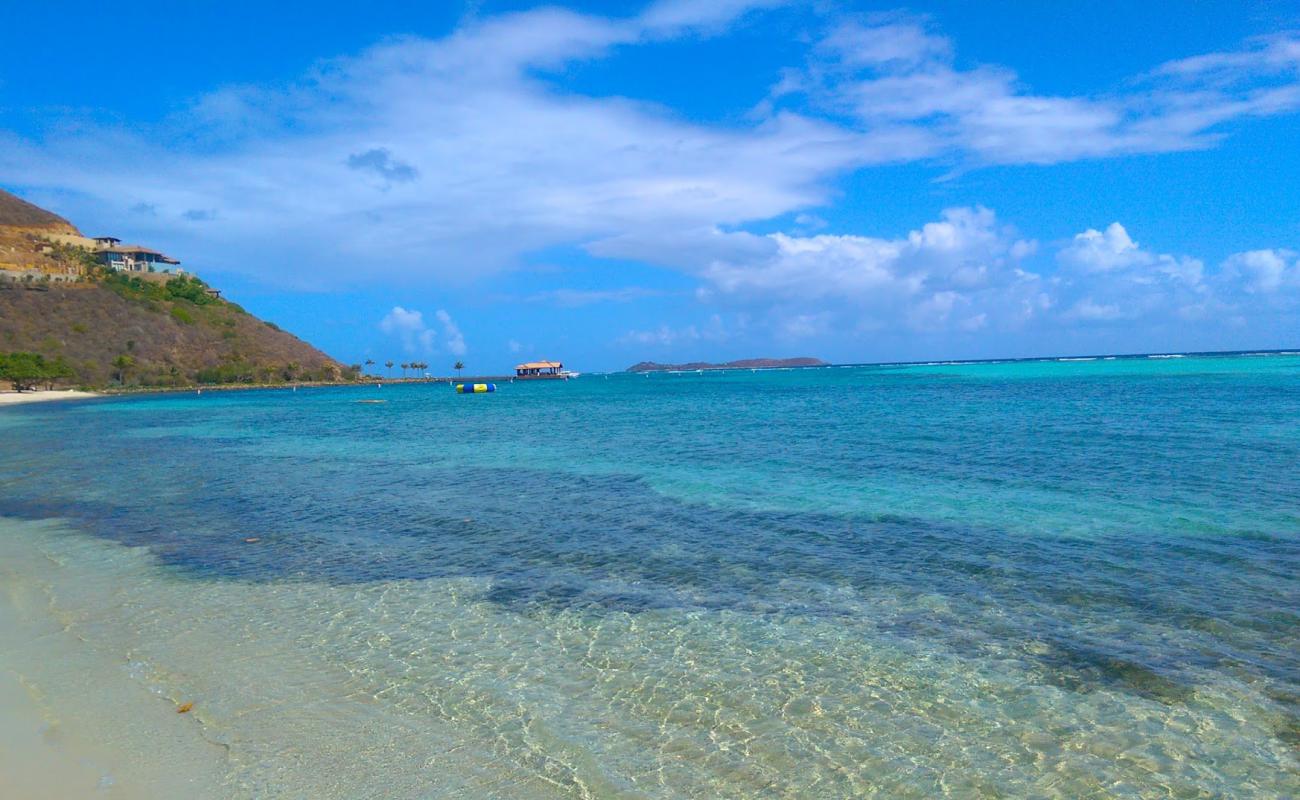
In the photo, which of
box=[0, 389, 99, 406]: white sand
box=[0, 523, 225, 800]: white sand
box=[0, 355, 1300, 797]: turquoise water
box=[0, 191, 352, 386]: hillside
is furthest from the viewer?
box=[0, 191, 352, 386]: hillside

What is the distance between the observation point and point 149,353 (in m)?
119

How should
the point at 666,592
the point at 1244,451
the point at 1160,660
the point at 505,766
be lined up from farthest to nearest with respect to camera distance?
the point at 1244,451 < the point at 666,592 < the point at 1160,660 < the point at 505,766

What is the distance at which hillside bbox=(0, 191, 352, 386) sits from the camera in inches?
4257

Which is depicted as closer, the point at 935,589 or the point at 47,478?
the point at 935,589

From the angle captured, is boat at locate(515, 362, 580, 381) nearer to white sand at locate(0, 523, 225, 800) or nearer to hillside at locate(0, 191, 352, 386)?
hillside at locate(0, 191, 352, 386)

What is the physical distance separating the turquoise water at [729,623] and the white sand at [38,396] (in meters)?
76.5

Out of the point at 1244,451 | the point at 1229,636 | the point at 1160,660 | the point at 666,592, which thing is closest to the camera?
the point at 1160,660

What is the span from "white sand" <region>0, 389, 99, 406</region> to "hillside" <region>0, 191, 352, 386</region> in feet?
13.0

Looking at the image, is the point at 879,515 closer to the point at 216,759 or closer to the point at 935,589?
the point at 935,589

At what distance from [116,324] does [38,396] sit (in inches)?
1392

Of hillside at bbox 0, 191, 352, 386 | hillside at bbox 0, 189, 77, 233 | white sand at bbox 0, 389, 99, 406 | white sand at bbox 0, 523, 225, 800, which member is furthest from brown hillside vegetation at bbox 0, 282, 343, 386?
white sand at bbox 0, 523, 225, 800

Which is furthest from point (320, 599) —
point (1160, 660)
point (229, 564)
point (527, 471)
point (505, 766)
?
point (527, 471)

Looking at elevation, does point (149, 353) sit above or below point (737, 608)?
above

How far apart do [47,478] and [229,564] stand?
1667 centimetres
